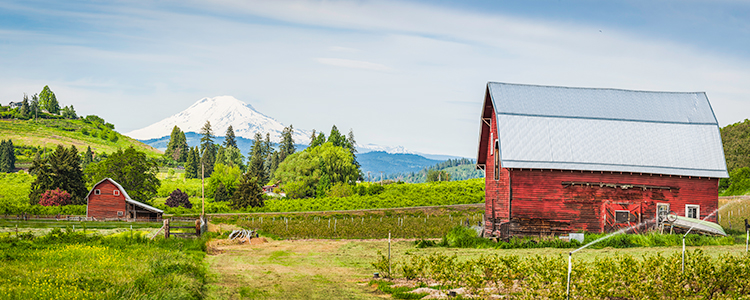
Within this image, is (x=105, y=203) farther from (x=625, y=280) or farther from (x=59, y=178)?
(x=625, y=280)

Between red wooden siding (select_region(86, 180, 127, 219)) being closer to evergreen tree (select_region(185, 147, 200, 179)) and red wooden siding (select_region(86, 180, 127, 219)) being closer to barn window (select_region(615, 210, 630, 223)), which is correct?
barn window (select_region(615, 210, 630, 223))

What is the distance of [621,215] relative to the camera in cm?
3064

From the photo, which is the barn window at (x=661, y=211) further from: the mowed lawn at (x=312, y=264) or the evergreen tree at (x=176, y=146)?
the evergreen tree at (x=176, y=146)

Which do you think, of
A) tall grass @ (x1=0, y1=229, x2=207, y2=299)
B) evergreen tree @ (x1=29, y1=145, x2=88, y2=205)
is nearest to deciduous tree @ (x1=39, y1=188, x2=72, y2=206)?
evergreen tree @ (x1=29, y1=145, x2=88, y2=205)

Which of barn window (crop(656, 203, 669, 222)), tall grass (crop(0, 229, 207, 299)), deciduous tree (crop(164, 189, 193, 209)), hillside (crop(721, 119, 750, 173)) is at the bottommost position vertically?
deciduous tree (crop(164, 189, 193, 209))

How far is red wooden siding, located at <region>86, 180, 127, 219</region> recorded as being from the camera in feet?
181

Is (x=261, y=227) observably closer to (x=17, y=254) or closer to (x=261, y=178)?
(x=17, y=254)

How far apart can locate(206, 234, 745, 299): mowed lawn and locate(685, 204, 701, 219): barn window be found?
18.2 ft

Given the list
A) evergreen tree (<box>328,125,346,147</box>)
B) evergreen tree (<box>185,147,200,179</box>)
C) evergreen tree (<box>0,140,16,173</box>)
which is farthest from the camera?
evergreen tree (<box>185,147,200,179</box>)

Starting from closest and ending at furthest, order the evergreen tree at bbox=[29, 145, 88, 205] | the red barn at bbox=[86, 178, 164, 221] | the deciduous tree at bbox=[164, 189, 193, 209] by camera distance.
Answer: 1. the red barn at bbox=[86, 178, 164, 221]
2. the evergreen tree at bbox=[29, 145, 88, 205]
3. the deciduous tree at bbox=[164, 189, 193, 209]

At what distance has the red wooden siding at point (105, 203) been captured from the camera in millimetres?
55219

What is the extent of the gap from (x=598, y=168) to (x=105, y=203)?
4626 centimetres

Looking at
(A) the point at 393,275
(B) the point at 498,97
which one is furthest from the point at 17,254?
(B) the point at 498,97

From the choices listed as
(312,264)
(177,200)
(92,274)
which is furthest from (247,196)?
(92,274)
